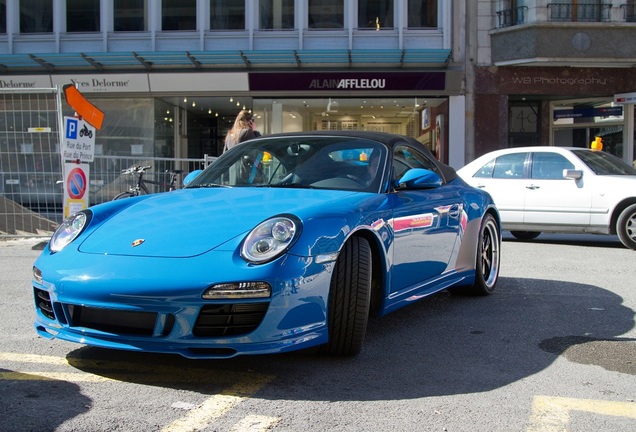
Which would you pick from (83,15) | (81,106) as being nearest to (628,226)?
(81,106)

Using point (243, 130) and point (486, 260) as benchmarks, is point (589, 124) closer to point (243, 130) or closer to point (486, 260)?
point (243, 130)

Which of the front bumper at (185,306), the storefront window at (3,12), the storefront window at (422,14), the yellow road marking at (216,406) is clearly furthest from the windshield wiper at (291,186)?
the storefront window at (3,12)

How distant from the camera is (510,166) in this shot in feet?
35.7

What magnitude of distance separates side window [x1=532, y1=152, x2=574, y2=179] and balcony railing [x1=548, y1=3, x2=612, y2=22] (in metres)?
9.90

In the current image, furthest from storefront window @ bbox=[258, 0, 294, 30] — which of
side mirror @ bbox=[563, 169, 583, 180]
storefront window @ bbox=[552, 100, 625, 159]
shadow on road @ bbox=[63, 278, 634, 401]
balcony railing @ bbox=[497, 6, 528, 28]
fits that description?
shadow on road @ bbox=[63, 278, 634, 401]

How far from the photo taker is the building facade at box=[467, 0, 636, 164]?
19016 mm

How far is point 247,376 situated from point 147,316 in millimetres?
615

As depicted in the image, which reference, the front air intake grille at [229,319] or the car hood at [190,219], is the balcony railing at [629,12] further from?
the front air intake grille at [229,319]

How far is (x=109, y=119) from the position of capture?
21.0 metres

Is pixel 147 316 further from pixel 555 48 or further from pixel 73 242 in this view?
pixel 555 48

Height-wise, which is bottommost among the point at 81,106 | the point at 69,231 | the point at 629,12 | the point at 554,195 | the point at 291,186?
the point at 554,195

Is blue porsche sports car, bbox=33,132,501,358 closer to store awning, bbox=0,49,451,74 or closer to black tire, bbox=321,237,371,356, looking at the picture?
black tire, bbox=321,237,371,356

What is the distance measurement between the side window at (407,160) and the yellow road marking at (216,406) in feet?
6.01

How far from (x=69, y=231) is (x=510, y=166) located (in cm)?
811
